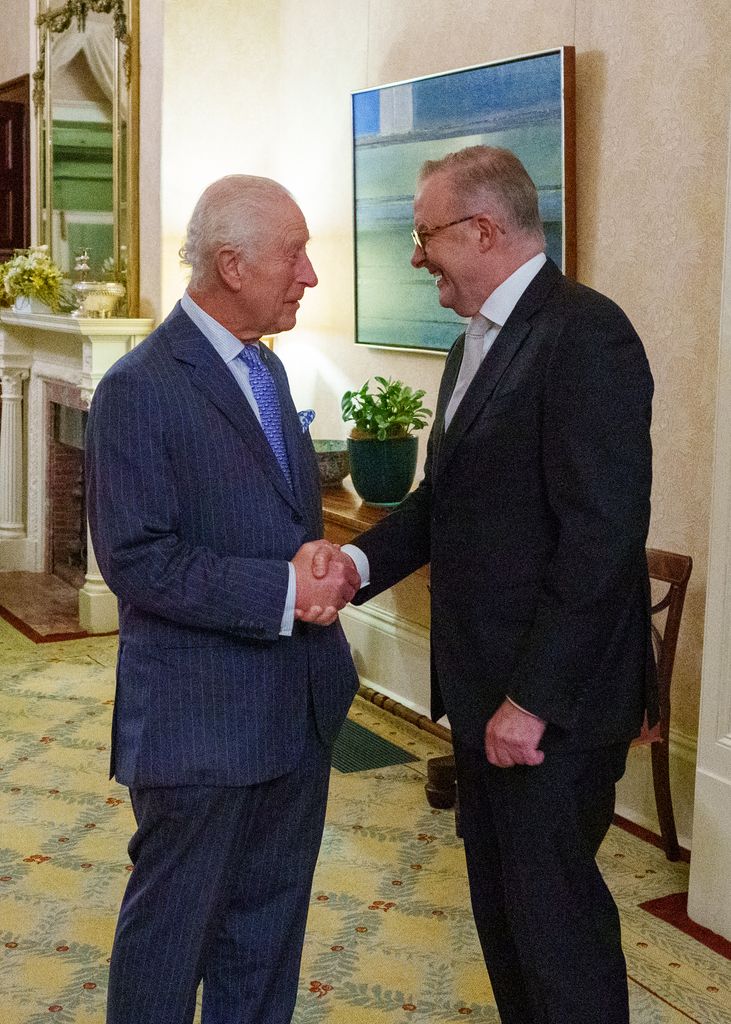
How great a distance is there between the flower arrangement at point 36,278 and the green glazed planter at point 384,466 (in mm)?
2690

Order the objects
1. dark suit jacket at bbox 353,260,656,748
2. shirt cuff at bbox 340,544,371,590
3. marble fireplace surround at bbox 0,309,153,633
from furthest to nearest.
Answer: marble fireplace surround at bbox 0,309,153,633, shirt cuff at bbox 340,544,371,590, dark suit jacket at bbox 353,260,656,748

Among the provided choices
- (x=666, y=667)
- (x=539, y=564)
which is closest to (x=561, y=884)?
(x=539, y=564)

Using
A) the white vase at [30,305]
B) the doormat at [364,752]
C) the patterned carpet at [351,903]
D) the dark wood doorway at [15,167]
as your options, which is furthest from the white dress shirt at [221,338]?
the dark wood doorway at [15,167]

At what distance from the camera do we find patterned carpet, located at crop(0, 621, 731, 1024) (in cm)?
267

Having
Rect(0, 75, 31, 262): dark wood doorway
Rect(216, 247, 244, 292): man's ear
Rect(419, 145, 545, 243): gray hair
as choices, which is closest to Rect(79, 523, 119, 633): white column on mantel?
Rect(0, 75, 31, 262): dark wood doorway

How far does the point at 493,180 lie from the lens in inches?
77.2

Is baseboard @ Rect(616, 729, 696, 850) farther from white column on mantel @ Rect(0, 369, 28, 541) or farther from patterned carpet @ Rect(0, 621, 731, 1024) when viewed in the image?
white column on mantel @ Rect(0, 369, 28, 541)

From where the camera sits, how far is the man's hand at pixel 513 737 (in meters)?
1.88

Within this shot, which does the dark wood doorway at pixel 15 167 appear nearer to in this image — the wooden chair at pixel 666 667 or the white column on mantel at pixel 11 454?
the white column on mantel at pixel 11 454

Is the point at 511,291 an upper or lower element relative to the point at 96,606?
upper

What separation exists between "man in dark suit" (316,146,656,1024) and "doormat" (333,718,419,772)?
6.84 ft

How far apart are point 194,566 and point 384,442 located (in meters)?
2.36

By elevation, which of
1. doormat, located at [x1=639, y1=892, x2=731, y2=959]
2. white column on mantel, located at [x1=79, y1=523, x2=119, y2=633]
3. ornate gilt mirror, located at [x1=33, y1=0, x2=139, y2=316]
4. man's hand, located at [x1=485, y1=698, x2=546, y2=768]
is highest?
ornate gilt mirror, located at [x1=33, y1=0, x2=139, y2=316]

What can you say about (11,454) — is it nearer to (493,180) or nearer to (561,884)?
(493,180)
